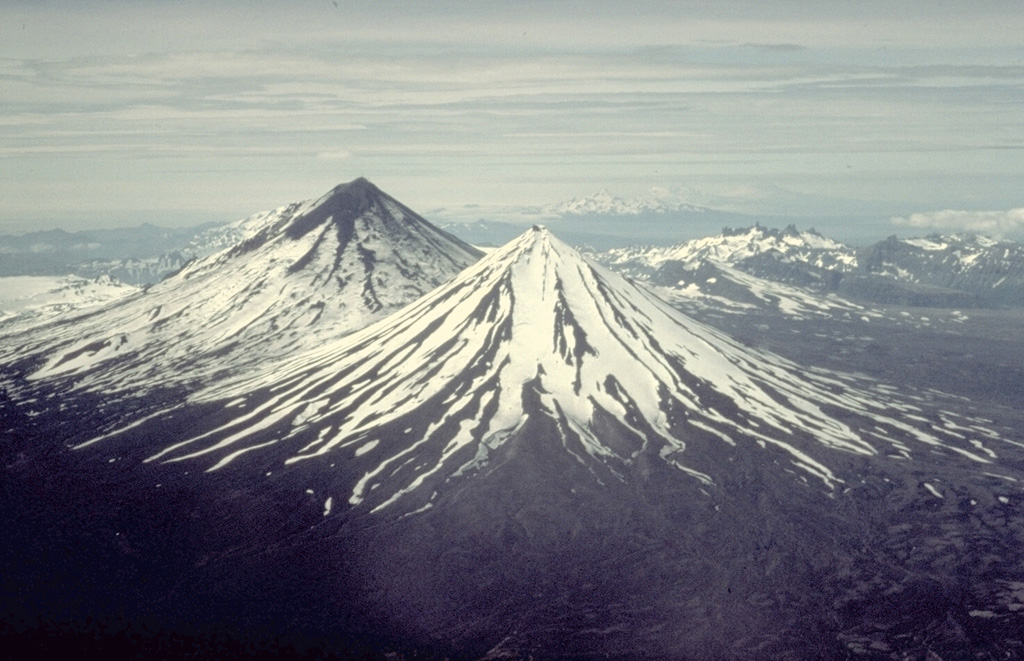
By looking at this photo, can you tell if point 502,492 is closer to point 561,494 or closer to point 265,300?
point 561,494

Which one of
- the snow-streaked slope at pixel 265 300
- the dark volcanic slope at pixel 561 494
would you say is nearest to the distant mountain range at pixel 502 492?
the dark volcanic slope at pixel 561 494

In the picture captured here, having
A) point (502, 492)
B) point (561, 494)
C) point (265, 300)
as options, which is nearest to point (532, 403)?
point (561, 494)

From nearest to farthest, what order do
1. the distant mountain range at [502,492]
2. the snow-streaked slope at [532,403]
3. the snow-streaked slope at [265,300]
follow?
1. the distant mountain range at [502,492]
2. the snow-streaked slope at [532,403]
3. the snow-streaked slope at [265,300]

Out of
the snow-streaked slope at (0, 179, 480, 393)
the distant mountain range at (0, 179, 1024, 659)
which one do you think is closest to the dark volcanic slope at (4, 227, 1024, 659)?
the distant mountain range at (0, 179, 1024, 659)

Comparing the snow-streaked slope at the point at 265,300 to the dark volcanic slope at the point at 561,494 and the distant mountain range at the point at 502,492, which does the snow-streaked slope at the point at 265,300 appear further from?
the dark volcanic slope at the point at 561,494

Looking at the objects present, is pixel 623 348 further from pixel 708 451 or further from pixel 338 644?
pixel 338 644

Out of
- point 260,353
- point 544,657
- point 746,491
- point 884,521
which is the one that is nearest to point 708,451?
point 746,491
